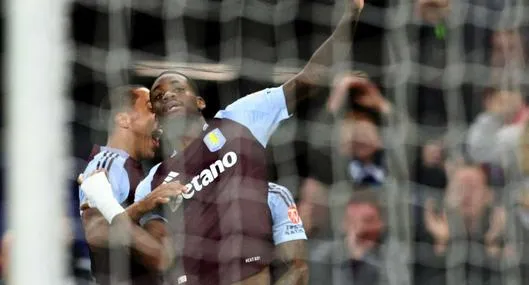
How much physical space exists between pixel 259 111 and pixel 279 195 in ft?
0.47

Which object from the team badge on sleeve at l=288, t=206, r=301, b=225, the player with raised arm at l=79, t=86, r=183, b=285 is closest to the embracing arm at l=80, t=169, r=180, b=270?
the player with raised arm at l=79, t=86, r=183, b=285

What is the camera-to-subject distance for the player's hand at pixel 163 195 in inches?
82.3

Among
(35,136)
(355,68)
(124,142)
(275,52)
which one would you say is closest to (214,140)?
(124,142)

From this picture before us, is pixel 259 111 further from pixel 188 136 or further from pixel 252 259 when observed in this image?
pixel 252 259

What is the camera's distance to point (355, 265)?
7.78ft

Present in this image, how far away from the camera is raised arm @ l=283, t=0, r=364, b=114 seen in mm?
2182

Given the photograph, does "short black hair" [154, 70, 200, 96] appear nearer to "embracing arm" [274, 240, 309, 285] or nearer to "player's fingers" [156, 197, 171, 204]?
"player's fingers" [156, 197, 171, 204]

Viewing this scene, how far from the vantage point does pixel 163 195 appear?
211 cm

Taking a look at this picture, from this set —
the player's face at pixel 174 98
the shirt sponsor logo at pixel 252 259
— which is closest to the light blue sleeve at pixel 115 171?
the player's face at pixel 174 98

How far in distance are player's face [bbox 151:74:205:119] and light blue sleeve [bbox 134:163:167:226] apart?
9 cm

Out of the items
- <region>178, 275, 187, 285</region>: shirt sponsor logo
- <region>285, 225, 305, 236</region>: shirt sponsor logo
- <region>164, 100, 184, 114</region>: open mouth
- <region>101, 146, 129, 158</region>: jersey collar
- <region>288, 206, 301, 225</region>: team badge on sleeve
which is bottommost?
<region>178, 275, 187, 285</region>: shirt sponsor logo

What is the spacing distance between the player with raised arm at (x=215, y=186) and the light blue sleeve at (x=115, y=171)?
0.12 feet

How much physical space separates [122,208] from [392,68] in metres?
0.67

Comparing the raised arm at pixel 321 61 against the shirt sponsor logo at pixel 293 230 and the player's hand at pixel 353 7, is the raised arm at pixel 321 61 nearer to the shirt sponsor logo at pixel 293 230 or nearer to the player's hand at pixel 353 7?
the player's hand at pixel 353 7
